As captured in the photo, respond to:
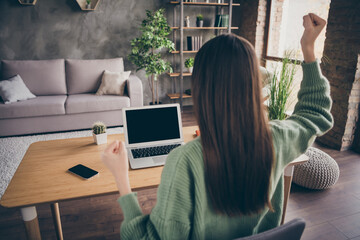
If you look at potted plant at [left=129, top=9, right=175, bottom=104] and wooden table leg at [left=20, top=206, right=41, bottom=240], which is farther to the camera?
potted plant at [left=129, top=9, right=175, bottom=104]

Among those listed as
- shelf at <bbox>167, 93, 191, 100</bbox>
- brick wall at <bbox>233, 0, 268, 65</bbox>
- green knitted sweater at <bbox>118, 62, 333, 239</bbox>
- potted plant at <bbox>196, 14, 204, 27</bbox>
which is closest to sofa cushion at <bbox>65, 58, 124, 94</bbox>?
Answer: shelf at <bbox>167, 93, 191, 100</bbox>

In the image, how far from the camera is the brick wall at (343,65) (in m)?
2.55

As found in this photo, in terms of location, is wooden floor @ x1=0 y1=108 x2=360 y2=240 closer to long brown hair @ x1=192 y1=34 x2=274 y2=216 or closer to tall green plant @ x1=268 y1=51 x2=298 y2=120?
tall green plant @ x1=268 y1=51 x2=298 y2=120

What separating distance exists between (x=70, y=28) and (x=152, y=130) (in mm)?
3389

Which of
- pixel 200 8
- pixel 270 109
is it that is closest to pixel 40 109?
pixel 270 109

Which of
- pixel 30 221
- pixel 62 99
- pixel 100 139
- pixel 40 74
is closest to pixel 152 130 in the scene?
pixel 100 139

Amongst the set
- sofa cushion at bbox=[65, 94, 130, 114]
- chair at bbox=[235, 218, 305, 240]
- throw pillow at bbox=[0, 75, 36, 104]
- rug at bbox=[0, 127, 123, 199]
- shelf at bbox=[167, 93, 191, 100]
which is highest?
chair at bbox=[235, 218, 305, 240]

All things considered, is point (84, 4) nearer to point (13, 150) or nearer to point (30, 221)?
point (13, 150)

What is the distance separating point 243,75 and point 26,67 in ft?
12.8

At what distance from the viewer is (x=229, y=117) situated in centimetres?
59

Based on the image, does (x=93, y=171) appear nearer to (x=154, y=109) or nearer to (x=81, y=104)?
(x=154, y=109)

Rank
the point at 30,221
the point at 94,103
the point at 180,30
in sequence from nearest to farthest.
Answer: the point at 30,221 → the point at 94,103 → the point at 180,30

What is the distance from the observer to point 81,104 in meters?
3.30

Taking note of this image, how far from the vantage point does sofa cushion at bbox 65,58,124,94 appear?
376 centimetres
